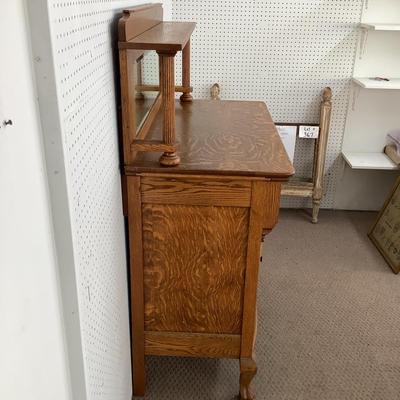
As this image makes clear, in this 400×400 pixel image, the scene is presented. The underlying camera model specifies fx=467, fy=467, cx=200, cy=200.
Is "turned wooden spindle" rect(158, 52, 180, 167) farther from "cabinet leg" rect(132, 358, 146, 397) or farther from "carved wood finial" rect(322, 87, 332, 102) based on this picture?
"carved wood finial" rect(322, 87, 332, 102)

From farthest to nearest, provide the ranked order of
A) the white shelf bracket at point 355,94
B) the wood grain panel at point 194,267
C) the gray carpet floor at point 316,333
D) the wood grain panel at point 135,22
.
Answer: the white shelf bracket at point 355,94
the gray carpet floor at point 316,333
the wood grain panel at point 194,267
the wood grain panel at point 135,22

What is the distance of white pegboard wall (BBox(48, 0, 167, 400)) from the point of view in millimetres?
996

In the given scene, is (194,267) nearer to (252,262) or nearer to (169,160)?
(252,262)

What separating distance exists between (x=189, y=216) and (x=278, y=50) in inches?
82.2

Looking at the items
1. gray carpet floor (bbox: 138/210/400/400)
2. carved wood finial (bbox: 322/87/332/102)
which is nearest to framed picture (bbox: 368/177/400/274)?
gray carpet floor (bbox: 138/210/400/400)

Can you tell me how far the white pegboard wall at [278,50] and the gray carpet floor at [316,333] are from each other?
1.04 m

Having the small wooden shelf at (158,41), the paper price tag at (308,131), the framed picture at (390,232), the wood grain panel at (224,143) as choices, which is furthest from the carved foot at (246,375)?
the paper price tag at (308,131)

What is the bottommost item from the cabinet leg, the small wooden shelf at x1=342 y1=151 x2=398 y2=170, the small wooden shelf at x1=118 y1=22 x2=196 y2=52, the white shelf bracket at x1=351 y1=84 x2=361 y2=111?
the cabinet leg

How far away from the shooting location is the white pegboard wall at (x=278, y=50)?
3.25m

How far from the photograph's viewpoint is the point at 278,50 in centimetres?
335

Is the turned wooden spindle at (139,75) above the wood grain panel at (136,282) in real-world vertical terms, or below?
above

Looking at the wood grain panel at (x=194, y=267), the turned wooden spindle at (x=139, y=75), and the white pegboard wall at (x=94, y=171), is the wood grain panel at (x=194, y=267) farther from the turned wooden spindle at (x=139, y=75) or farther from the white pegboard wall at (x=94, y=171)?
the turned wooden spindle at (x=139, y=75)

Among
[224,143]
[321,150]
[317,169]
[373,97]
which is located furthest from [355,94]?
[224,143]

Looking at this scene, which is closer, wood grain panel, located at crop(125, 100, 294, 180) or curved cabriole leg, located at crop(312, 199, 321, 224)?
wood grain panel, located at crop(125, 100, 294, 180)
